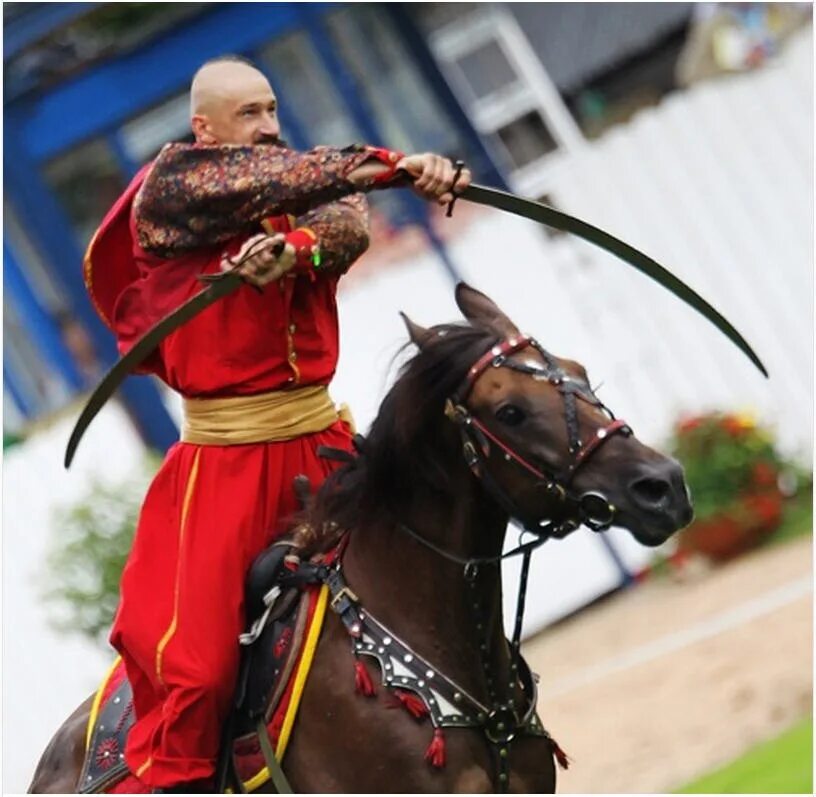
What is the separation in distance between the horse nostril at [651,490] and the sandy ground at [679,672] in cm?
449

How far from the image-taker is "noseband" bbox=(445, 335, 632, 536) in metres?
4.50

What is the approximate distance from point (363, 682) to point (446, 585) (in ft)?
0.94

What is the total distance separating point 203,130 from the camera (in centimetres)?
501

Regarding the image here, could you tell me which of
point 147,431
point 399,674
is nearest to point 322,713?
point 399,674

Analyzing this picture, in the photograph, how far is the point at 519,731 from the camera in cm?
481

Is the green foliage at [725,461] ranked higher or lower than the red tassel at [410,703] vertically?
lower

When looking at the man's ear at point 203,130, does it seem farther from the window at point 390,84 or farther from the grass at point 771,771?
the window at point 390,84

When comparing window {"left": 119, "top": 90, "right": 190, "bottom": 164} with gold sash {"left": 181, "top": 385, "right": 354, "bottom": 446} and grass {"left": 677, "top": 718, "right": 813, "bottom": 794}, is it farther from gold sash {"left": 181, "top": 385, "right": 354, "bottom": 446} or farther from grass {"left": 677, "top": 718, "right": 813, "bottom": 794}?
gold sash {"left": 181, "top": 385, "right": 354, "bottom": 446}

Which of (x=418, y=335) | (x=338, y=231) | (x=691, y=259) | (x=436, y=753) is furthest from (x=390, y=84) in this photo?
(x=436, y=753)

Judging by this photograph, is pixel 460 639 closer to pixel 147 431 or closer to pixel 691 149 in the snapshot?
pixel 147 431

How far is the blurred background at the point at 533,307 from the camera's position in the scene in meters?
10.9

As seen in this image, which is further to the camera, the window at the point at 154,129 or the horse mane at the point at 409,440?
the window at the point at 154,129

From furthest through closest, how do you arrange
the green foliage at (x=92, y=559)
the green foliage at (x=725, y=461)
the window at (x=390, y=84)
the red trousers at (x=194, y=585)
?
the green foliage at (x=725, y=461), the window at (x=390, y=84), the green foliage at (x=92, y=559), the red trousers at (x=194, y=585)

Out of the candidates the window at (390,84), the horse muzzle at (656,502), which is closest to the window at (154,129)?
the window at (390,84)
